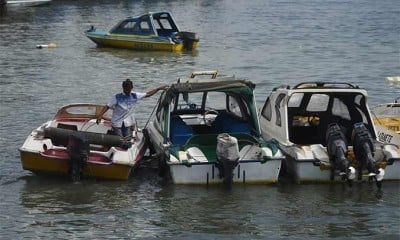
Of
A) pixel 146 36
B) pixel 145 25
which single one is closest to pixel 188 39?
pixel 146 36

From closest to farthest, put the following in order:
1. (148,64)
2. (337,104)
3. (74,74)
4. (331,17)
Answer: (337,104) < (74,74) < (148,64) < (331,17)

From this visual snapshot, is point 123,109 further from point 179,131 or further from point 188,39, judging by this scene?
point 188,39

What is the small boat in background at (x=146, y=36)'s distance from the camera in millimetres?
36938

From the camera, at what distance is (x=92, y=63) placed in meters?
35.1

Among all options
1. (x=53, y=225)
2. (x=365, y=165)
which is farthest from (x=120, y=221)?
(x=365, y=165)

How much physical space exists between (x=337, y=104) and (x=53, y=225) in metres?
6.55

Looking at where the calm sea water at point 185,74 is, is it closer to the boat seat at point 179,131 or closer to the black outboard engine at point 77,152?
the black outboard engine at point 77,152

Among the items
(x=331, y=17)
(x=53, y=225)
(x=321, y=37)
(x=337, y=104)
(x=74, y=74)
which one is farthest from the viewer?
(x=331, y=17)

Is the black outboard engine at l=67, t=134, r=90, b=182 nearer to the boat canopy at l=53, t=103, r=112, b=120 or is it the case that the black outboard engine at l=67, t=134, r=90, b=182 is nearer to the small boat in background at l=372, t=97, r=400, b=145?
the boat canopy at l=53, t=103, r=112, b=120

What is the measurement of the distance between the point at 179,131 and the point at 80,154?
2148 mm

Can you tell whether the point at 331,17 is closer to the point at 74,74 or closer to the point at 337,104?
the point at 74,74

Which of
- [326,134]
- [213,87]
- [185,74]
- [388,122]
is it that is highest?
[213,87]

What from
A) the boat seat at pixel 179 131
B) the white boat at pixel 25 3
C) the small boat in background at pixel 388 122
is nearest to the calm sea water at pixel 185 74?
the boat seat at pixel 179 131

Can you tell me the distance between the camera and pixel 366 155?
14.5 m
